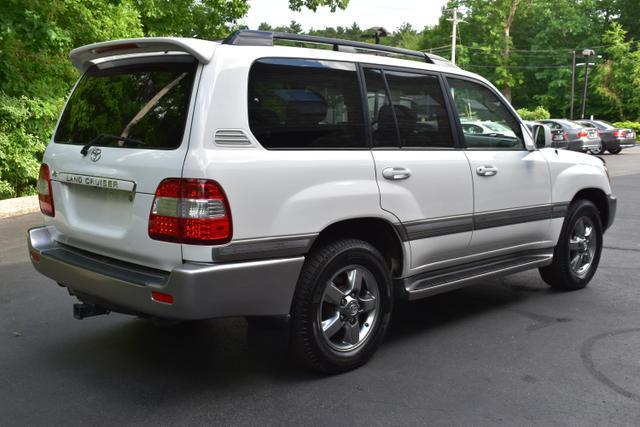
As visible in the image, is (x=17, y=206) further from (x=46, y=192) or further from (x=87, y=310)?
(x=87, y=310)

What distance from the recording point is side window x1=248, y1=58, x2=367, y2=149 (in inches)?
138


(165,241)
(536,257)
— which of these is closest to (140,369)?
(165,241)

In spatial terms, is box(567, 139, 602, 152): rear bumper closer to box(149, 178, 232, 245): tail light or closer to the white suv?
the white suv

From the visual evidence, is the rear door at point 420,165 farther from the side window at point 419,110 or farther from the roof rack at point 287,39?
the roof rack at point 287,39

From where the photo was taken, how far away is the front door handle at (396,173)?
398cm

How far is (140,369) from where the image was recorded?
4.00m

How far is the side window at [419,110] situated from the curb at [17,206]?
814 cm

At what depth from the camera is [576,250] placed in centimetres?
578

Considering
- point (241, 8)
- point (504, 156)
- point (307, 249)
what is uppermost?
point (241, 8)

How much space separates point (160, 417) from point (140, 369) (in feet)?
2.43

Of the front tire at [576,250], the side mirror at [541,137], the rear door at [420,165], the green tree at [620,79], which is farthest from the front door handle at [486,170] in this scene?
the green tree at [620,79]

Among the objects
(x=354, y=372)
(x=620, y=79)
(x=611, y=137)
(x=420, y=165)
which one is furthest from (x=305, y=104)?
(x=620, y=79)

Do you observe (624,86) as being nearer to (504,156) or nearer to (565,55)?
(565,55)

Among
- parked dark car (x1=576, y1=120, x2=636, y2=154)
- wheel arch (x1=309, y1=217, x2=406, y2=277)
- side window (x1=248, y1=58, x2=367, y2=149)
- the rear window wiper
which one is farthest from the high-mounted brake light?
parked dark car (x1=576, y1=120, x2=636, y2=154)
